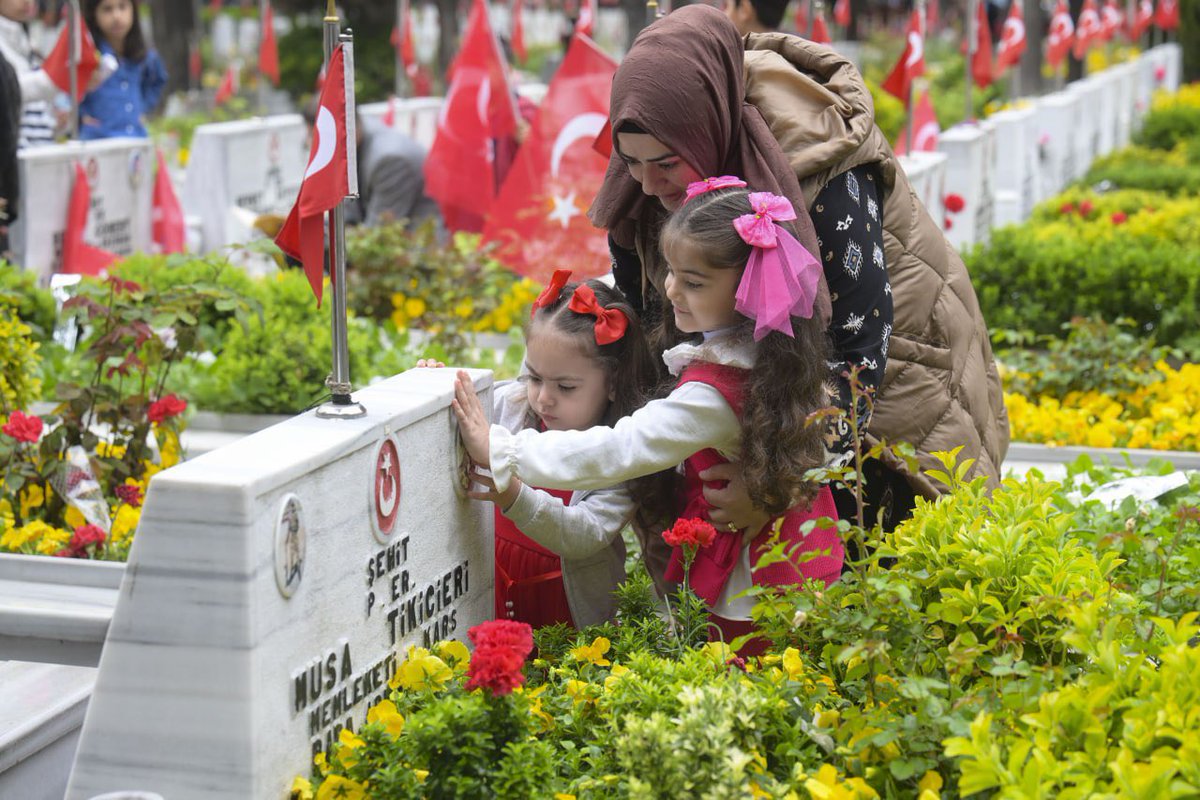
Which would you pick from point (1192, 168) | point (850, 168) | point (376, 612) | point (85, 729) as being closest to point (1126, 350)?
point (850, 168)

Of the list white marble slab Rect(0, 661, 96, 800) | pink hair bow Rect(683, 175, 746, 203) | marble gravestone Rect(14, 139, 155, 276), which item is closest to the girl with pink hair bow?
Result: pink hair bow Rect(683, 175, 746, 203)

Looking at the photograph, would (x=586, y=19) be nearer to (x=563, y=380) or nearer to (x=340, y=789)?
(x=563, y=380)

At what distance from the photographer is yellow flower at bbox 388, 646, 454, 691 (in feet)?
9.05

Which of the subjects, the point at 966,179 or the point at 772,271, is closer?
the point at 772,271

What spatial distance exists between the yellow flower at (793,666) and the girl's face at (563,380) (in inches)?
26.8

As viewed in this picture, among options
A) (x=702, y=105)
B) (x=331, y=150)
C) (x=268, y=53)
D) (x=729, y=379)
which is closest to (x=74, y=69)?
(x=268, y=53)

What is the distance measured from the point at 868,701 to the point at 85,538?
2.38 metres

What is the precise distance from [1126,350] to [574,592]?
4.00 meters

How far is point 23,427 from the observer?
4086mm

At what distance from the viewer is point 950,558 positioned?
2809 mm

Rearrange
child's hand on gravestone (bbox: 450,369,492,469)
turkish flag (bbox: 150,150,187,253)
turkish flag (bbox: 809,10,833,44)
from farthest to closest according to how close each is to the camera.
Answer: turkish flag (bbox: 150,150,187,253), turkish flag (bbox: 809,10,833,44), child's hand on gravestone (bbox: 450,369,492,469)

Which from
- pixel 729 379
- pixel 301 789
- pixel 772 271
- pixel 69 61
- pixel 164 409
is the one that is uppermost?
pixel 69 61

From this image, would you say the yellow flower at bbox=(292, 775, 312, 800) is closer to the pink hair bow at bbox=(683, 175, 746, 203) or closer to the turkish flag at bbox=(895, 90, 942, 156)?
the pink hair bow at bbox=(683, 175, 746, 203)

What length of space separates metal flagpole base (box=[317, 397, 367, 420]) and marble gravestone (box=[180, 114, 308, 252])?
24.7 feet
